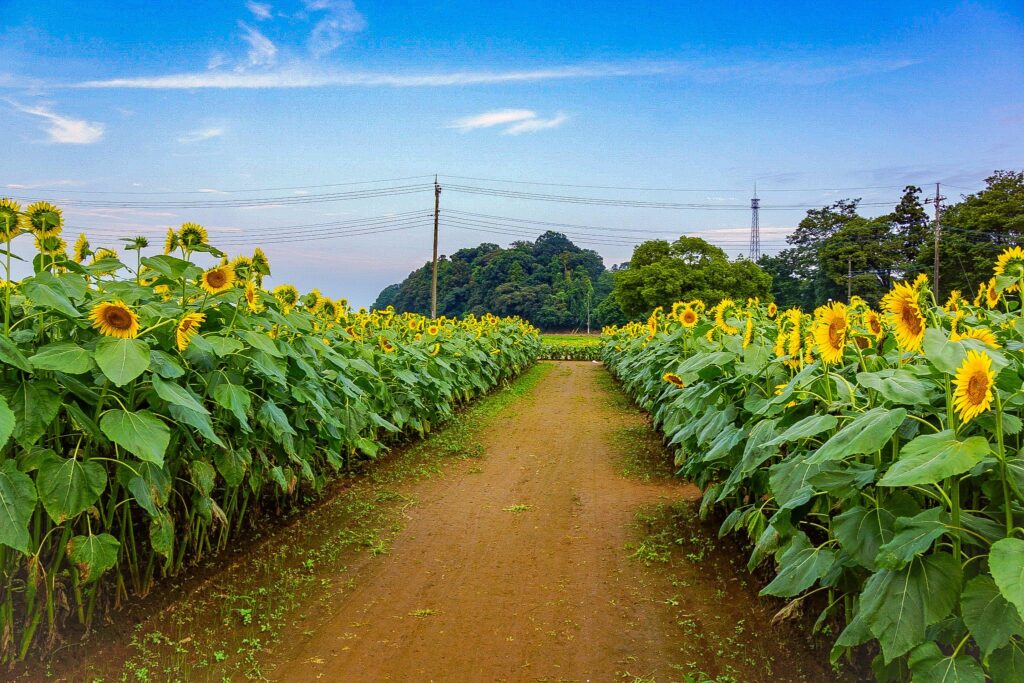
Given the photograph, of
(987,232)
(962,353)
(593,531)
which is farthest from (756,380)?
(987,232)

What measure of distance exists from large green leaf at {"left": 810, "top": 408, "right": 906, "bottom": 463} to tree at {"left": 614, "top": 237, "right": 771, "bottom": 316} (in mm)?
37915

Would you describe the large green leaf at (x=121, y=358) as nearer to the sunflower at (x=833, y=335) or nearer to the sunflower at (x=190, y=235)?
the sunflower at (x=190, y=235)

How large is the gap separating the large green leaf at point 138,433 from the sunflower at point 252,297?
1.10 metres

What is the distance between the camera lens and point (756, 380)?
12.6 ft

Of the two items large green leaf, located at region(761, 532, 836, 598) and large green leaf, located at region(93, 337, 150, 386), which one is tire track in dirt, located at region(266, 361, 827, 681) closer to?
large green leaf, located at region(761, 532, 836, 598)

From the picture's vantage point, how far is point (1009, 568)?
155 centimetres

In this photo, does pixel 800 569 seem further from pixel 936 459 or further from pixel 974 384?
pixel 974 384

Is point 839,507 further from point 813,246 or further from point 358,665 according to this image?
point 813,246

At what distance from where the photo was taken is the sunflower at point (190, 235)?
10.9 feet

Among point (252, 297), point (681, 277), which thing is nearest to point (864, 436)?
point (252, 297)

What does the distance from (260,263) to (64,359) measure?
5.18 ft

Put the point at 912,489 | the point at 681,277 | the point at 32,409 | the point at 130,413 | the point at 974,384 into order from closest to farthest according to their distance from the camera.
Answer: the point at 974,384 < the point at 912,489 < the point at 32,409 < the point at 130,413 < the point at 681,277

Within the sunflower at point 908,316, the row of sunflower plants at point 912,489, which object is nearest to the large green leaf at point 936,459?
the row of sunflower plants at point 912,489

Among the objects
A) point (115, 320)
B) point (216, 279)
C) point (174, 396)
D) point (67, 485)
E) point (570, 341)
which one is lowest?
point (570, 341)
